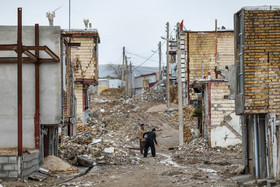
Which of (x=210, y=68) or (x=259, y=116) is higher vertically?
(x=210, y=68)

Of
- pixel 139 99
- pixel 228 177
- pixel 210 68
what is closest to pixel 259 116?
pixel 228 177

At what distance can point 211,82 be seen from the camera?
78.6 feet

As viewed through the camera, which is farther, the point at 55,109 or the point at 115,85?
the point at 115,85

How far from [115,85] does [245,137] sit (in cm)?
6435

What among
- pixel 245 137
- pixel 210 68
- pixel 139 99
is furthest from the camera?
pixel 139 99

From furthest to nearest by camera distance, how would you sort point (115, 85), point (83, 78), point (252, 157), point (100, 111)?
point (115, 85), point (100, 111), point (83, 78), point (252, 157)

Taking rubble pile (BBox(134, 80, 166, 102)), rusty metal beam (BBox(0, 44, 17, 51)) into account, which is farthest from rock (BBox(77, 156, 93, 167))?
rubble pile (BBox(134, 80, 166, 102))

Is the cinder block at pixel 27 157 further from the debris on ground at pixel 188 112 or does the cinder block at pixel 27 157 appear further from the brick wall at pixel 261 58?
the debris on ground at pixel 188 112

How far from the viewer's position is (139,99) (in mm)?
50750

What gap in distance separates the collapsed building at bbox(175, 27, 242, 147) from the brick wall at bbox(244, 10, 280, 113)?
12.3 metres

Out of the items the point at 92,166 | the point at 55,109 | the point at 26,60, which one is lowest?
the point at 92,166

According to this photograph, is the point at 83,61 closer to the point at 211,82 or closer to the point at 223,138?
the point at 211,82

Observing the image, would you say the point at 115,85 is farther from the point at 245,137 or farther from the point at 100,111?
the point at 245,137

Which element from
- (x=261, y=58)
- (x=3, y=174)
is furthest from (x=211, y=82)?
(x=3, y=174)
